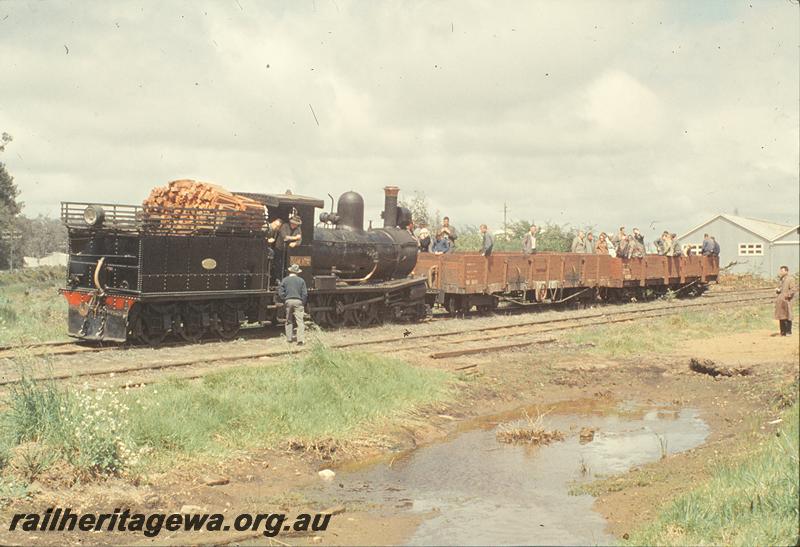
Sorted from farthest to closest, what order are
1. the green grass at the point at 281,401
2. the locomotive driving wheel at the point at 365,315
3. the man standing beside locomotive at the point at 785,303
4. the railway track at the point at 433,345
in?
the locomotive driving wheel at the point at 365,315, the man standing beside locomotive at the point at 785,303, the railway track at the point at 433,345, the green grass at the point at 281,401

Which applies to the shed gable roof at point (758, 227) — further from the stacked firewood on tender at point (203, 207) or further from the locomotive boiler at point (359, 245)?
the stacked firewood on tender at point (203, 207)

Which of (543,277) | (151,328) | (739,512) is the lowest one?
(739,512)

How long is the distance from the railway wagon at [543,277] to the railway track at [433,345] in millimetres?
1743

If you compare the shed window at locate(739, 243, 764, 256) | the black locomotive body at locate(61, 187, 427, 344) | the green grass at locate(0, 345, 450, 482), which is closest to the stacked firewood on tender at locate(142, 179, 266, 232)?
the black locomotive body at locate(61, 187, 427, 344)

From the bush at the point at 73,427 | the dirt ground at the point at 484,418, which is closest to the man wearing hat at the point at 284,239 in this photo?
the dirt ground at the point at 484,418

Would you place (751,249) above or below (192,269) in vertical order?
above

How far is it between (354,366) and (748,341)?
9898 millimetres

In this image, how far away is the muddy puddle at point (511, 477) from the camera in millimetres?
7277

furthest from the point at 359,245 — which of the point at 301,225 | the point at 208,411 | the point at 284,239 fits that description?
the point at 208,411

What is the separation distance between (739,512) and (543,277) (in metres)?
19.3

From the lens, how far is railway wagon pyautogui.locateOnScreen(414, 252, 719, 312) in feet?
76.2

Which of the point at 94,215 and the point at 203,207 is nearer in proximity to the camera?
the point at 94,215

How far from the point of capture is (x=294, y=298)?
16.7 meters

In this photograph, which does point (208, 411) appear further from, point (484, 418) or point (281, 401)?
point (484, 418)
